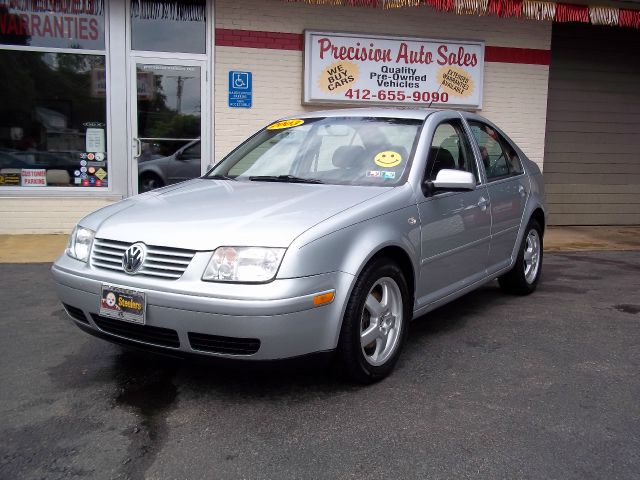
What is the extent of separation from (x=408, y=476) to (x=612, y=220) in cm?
984

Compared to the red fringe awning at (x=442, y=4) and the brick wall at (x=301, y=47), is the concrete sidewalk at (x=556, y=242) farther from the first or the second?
the red fringe awning at (x=442, y=4)

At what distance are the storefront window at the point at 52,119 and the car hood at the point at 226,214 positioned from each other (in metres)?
5.24

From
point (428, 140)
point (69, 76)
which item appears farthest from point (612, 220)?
point (69, 76)

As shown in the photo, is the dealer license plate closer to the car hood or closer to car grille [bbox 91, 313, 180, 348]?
car grille [bbox 91, 313, 180, 348]

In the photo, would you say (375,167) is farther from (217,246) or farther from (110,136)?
(110,136)

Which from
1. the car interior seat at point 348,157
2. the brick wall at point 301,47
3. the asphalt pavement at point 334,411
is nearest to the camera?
the asphalt pavement at point 334,411

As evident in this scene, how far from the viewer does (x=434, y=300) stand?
427cm

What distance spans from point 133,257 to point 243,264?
0.61 metres

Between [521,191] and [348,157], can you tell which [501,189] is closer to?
[521,191]

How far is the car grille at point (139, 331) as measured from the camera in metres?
3.27

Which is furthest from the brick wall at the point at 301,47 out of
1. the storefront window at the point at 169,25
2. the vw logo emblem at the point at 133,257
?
the vw logo emblem at the point at 133,257

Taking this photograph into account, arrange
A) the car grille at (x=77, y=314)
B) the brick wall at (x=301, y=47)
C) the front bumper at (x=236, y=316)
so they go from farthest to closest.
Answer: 1. the brick wall at (x=301, y=47)
2. the car grille at (x=77, y=314)
3. the front bumper at (x=236, y=316)

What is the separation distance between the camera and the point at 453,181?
4.00 meters

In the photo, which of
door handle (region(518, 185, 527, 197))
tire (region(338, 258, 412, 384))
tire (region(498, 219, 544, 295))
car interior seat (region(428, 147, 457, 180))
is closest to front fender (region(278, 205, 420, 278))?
tire (region(338, 258, 412, 384))
